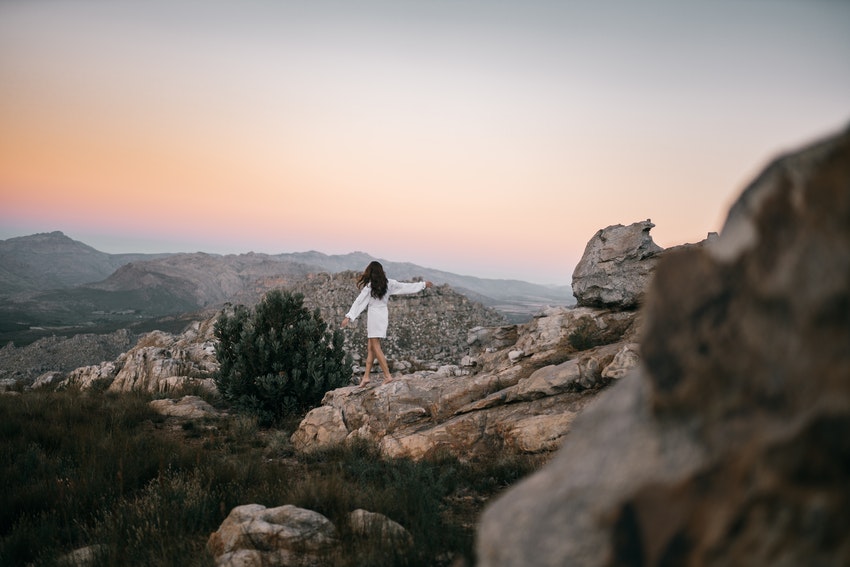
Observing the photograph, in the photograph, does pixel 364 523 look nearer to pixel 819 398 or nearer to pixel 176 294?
pixel 819 398

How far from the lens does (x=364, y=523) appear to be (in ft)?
12.0

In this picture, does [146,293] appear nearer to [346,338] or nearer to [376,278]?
[346,338]

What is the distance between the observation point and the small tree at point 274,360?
919 centimetres

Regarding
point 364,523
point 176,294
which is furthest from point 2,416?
point 176,294

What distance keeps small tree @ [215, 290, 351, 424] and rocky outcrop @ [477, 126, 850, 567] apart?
854 centimetres

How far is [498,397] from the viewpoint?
678 cm

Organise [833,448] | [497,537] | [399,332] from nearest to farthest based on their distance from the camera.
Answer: [833,448], [497,537], [399,332]

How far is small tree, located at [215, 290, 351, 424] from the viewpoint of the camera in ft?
30.1

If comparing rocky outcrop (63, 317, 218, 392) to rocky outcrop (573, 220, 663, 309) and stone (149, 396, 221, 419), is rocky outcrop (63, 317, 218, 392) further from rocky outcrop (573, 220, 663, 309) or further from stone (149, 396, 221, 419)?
rocky outcrop (573, 220, 663, 309)

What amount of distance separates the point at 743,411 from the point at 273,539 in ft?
11.6

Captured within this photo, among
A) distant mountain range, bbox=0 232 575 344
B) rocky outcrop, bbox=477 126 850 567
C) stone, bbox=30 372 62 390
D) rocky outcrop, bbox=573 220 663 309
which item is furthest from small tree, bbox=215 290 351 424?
distant mountain range, bbox=0 232 575 344

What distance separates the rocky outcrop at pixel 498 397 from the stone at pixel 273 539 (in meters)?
2.92

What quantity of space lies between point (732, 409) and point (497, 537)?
949 millimetres

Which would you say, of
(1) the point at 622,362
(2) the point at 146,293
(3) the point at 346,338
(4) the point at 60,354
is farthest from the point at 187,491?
(2) the point at 146,293
